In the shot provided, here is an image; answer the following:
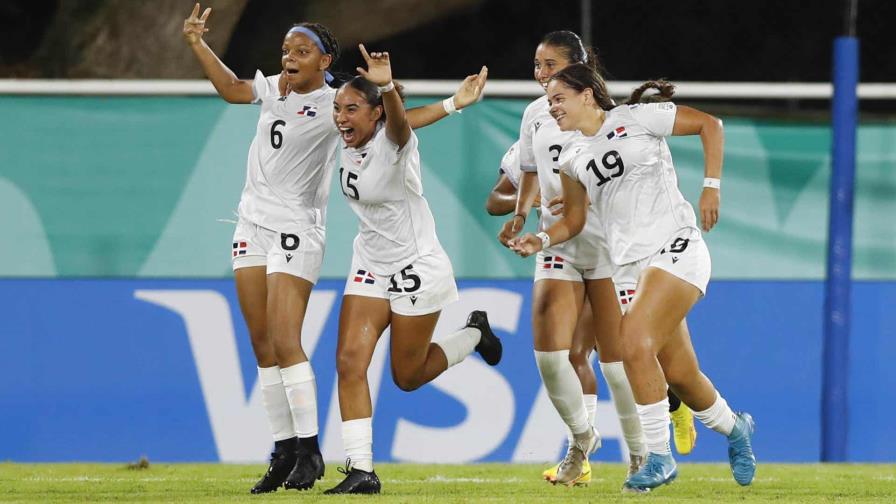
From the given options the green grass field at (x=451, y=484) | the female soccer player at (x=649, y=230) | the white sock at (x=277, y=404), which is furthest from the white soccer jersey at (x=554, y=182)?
the white sock at (x=277, y=404)

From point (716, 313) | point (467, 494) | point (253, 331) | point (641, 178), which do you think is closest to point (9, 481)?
point (253, 331)

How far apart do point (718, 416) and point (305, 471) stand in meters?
1.99

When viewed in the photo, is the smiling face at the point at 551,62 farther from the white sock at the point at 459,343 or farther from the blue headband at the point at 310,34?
the white sock at the point at 459,343

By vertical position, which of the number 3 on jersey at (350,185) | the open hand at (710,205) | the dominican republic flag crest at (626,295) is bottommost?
the dominican republic flag crest at (626,295)

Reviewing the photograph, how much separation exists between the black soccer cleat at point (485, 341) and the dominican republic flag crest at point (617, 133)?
1.63 meters

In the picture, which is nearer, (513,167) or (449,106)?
(449,106)

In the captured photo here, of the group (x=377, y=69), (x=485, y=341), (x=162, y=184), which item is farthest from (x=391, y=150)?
(x=162, y=184)

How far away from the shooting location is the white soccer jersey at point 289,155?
26.5 feet

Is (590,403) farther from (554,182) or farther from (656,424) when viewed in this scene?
(656,424)

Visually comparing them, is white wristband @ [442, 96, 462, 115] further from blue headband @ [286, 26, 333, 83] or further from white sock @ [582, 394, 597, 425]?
white sock @ [582, 394, 597, 425]

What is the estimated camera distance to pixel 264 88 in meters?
8.20

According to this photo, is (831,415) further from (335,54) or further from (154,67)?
(154,67)

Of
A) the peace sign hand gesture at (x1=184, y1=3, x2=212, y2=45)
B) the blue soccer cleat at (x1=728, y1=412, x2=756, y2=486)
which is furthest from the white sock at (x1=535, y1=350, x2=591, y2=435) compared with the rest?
the peace sign hand gesture at (x1=184, y1=3, x2=212, y2=45)

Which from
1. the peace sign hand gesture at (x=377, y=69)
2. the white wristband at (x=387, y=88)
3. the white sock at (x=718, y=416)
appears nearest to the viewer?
the peace sign hand gesture at (x=377, y=69)
